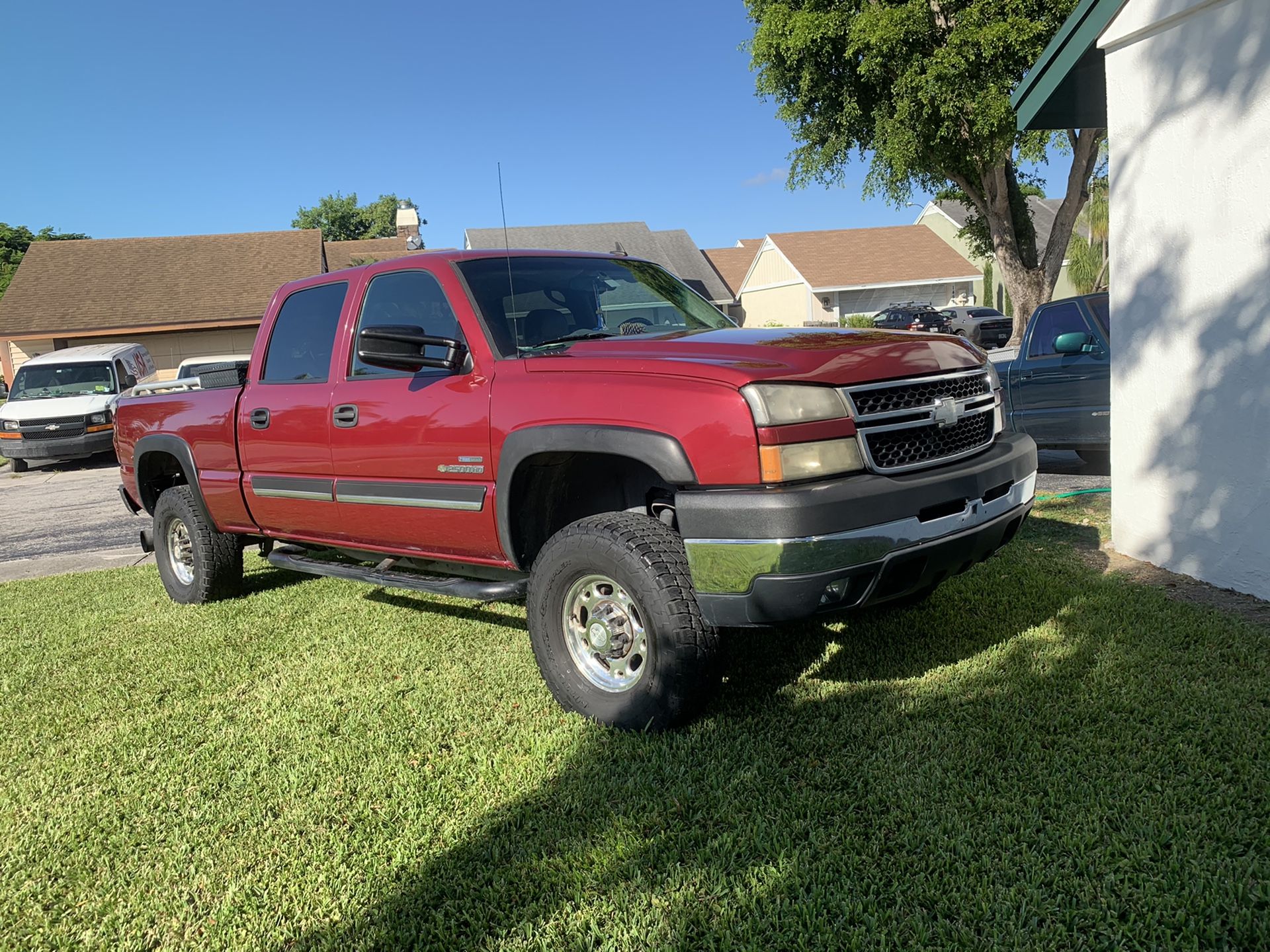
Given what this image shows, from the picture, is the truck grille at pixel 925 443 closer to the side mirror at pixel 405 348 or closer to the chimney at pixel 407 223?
→ the side mirror at pixel 405 348

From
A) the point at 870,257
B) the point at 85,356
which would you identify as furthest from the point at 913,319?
the point at 85,356

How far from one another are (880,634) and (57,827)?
352 centimetres

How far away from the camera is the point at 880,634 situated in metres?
4.61

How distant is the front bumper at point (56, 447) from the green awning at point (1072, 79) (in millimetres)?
16229

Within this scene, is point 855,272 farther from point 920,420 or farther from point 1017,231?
point 920,420

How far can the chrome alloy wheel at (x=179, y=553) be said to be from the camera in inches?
251

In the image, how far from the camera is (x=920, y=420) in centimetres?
354

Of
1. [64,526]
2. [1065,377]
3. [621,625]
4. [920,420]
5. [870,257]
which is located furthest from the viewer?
[870,257]

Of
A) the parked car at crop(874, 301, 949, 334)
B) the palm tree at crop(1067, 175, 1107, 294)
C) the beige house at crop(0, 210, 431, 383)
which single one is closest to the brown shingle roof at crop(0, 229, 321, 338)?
the beige house at crop(0, 210, 431, 383)

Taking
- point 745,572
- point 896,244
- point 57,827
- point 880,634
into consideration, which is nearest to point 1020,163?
point 880,634

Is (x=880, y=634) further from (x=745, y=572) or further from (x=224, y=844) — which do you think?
(x=224, y=844)

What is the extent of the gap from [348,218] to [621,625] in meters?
76.4

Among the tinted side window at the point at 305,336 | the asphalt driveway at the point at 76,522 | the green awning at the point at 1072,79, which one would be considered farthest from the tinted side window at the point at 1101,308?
the tinted side window at the point at 305,336

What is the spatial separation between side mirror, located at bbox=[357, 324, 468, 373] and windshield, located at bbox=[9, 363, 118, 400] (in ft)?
54.7
